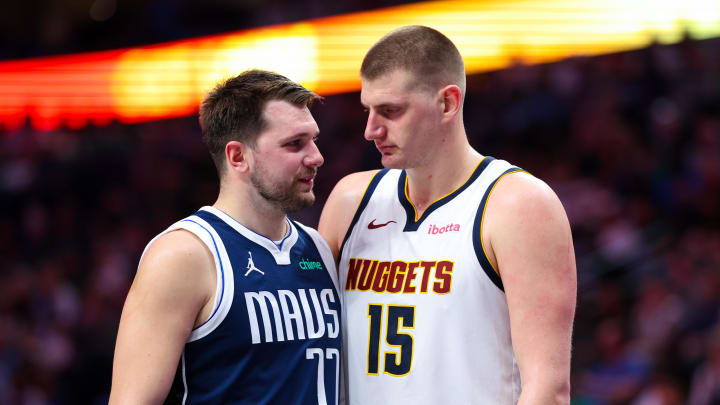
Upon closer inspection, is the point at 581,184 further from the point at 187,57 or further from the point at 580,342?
the point at 187,57

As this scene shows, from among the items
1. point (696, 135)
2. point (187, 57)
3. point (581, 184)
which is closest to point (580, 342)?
point (581, 184)

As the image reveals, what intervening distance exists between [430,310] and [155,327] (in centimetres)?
99

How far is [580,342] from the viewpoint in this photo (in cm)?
880

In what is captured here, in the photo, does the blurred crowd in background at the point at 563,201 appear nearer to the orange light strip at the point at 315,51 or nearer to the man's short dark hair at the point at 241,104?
the orange light strip at the point at 315,51

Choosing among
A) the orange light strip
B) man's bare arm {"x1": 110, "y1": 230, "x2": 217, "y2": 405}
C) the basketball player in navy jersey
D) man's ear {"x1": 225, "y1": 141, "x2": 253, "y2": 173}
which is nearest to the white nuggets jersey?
the basketball player in navy jersey

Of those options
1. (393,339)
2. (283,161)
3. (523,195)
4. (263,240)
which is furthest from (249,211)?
(523,195)

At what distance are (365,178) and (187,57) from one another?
9.85 meters

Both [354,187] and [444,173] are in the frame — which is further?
[354,187]

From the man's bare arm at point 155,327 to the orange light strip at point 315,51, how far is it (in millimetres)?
8897

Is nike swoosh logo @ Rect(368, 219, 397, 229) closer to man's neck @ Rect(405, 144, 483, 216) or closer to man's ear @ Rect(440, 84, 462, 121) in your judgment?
man's neck @ Rect(405, 144, 483, 216)

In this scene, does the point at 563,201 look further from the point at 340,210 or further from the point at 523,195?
the point at 523,195

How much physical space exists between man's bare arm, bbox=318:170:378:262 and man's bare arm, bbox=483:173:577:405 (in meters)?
0.77

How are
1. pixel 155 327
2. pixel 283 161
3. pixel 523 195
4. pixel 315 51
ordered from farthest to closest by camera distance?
1. pixel 315 51
2. pixel 283 161
3. pixel 523 195
4. pixel 155 327

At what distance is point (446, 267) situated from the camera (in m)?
3.34
